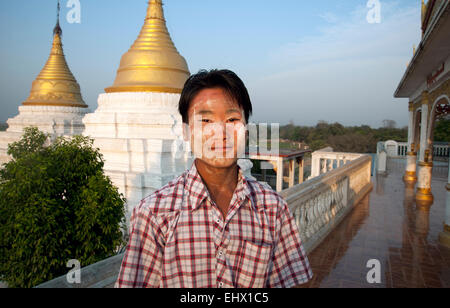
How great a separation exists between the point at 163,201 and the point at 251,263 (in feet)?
1.37

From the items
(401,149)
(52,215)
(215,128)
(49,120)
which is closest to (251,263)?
(215,128)

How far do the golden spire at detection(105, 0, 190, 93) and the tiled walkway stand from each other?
26.2 feet

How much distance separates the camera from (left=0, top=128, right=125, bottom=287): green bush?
450 centimetres

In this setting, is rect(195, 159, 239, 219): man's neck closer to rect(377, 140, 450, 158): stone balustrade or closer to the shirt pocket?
the shirt pocket

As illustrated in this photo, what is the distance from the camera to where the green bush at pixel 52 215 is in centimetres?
450

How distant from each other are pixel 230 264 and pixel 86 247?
459 cm

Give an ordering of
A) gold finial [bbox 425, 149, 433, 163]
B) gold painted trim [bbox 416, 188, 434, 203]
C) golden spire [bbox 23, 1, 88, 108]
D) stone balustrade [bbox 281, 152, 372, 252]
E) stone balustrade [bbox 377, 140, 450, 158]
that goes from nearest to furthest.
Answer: stone balustrade [bbox 281, 152, 372, 252], gold finial [bbox 425, 149, 433, 163], gold painted trim [bbox 416, 188, 434, 203], golden spire [bbox 23, 1, 88, 108], stone balustrade [bbox 377, 140, 450, 158]

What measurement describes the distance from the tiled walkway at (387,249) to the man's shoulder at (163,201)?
324 cm

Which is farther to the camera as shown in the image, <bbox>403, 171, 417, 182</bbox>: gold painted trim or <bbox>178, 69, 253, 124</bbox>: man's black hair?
<bbox>403, 171, 417, 182</bbox>: gold painted trim

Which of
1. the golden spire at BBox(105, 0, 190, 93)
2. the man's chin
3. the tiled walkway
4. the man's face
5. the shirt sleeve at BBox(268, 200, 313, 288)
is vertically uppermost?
the golden spire at BBox(105, 0, 190, 93)

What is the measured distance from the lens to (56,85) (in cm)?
1930

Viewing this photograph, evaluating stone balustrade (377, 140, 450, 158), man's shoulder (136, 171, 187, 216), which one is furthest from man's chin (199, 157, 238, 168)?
stone balustrade (377, 140, 450, 158)

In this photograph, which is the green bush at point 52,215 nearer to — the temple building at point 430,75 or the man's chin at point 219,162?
the man's chin at point 219,162

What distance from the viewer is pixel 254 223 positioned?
1303 millimetres
